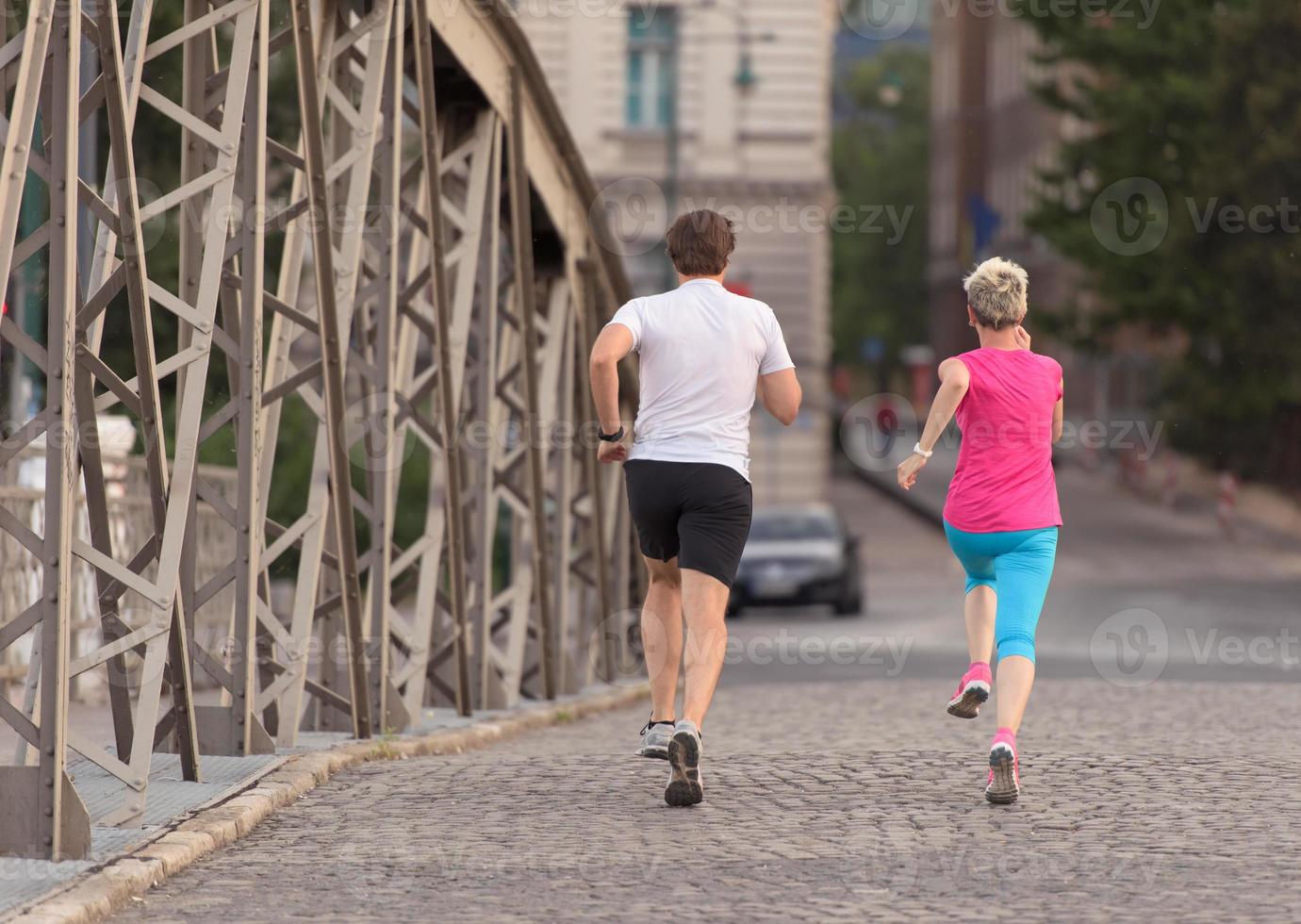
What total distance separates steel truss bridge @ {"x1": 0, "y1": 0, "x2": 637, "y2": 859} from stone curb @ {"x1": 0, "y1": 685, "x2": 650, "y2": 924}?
0.71 feet

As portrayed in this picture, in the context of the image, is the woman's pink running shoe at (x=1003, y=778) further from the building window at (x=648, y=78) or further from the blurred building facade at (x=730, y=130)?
the building window at (x=648, y=78)

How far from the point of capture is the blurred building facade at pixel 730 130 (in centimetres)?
4953

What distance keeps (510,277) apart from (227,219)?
6127 mm

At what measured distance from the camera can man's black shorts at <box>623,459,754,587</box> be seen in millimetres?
7906

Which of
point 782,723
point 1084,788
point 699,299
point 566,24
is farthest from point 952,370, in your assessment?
point 566,24

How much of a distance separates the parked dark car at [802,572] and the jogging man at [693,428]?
831 inches

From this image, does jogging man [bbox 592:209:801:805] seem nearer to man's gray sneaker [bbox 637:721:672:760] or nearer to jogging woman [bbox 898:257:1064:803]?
man's gray sneaker [bbox 637:721:672:760]

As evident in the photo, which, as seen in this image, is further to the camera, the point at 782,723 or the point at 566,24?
the point at 566,24

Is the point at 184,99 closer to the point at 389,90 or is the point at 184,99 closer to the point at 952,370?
the point at 389,90

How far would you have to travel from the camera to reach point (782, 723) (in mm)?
12008

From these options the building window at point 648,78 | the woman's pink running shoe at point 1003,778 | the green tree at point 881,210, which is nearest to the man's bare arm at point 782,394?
the woman's pink running shoe at point 1003,778

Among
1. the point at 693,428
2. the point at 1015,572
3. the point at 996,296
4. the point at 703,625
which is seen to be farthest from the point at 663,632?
the point at 996,296

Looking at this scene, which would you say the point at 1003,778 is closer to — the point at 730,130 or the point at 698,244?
the point at 698,244

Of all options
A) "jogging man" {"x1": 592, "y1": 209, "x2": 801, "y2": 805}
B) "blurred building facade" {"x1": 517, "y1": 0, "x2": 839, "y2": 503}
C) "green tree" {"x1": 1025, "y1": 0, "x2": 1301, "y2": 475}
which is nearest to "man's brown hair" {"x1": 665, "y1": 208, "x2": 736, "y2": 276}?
"jogging man" {"x1": 592, "y1": 209, "x2": 801, "y2": 805}
